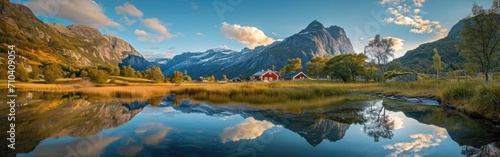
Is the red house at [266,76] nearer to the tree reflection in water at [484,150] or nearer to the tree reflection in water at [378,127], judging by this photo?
the tree reflection in water at [378,127]

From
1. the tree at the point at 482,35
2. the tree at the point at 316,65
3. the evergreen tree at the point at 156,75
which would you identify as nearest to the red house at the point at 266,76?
the tree at the point at 316,65

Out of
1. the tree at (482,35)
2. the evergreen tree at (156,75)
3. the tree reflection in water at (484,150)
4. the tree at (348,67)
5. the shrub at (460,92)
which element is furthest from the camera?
the evergreen tree at (156,75)

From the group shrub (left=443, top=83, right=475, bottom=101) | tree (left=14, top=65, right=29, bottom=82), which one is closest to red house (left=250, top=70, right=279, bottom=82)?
tree (left=14, top=65, right=29, bottom=82)

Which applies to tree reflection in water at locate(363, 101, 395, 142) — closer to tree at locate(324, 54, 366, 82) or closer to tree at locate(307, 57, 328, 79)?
tree at locate(324, 54, 366, 82)

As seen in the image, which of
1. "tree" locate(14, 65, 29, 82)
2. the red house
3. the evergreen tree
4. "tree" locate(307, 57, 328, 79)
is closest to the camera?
"tree" locate(14, 65, 29, 82)

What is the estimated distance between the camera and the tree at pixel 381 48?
5728 centimetres

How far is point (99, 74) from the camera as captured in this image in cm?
5819

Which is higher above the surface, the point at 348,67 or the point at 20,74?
the point at 348,67

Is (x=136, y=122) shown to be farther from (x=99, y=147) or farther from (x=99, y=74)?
(x=99, y=74)

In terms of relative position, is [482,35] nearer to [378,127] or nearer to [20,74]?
[378,127]

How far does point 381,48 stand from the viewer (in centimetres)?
5856

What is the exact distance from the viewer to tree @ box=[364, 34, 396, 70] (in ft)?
188

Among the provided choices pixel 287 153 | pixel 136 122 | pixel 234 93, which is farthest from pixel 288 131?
pixel 234 93

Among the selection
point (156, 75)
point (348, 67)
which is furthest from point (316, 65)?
point (156, 75)
